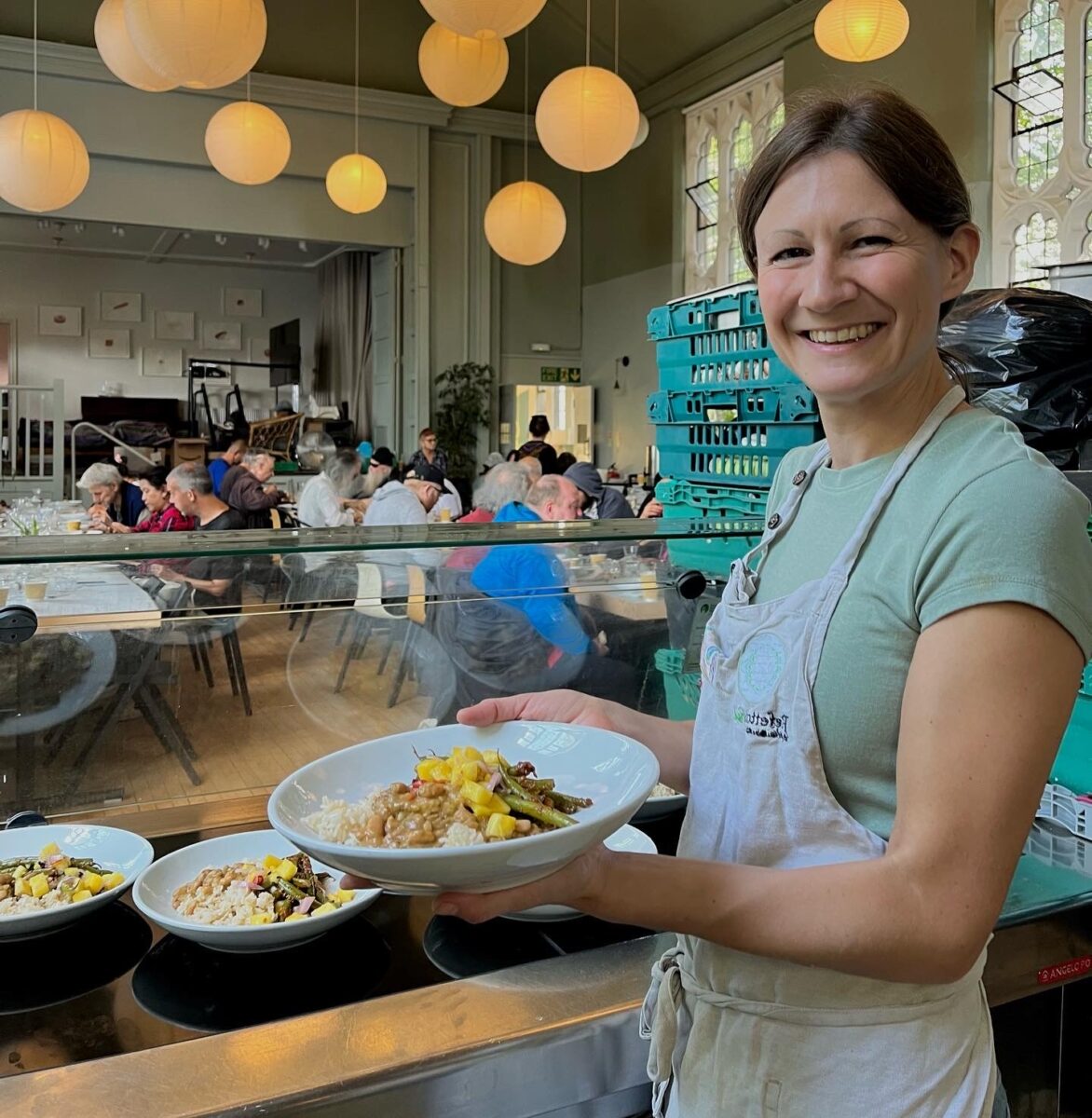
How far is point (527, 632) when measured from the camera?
1859mm

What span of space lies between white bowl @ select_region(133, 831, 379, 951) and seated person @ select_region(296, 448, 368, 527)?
217 inches

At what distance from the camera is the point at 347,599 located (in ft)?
5.38

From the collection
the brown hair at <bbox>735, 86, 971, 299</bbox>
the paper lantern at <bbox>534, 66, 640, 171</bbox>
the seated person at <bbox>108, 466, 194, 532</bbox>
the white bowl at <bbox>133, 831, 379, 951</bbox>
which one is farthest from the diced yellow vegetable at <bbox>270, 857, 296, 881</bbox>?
the paper lantern at <bbox>534, 66, 640, 171</bbox>

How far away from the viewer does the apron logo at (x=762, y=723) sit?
88 cm

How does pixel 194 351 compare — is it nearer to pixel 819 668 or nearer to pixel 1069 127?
pixel 1069 127

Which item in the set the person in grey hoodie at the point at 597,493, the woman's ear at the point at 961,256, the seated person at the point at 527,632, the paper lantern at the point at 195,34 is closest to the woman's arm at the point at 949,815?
the woman's ear at the point at 961,256

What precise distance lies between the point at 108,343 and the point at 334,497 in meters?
9.67

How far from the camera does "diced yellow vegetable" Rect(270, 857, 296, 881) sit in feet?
4.09

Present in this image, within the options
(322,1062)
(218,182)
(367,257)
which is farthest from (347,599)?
(367,257)

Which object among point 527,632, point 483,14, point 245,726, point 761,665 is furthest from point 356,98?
point 761,665

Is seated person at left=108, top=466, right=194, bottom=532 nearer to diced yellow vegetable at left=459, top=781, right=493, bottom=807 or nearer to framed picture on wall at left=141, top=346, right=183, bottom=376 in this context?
diced yellow vegetable at left=459, top=781, right=493, bottom=807

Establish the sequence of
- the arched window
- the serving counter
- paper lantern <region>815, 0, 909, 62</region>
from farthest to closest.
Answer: the arched window → paper lantern <region>815, 0, 909, 62</region> → the serving counter

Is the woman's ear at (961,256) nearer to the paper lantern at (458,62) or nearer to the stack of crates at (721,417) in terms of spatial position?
the stack of crates at (721,417)

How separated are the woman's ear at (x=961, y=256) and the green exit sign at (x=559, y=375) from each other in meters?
12.3
